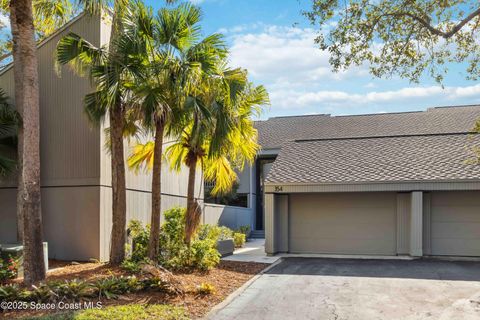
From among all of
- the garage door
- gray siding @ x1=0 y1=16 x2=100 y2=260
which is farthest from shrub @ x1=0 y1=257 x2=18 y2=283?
the garage door

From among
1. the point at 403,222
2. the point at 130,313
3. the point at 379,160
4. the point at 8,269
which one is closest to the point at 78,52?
the point at 8,269

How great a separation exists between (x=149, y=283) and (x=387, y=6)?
6.78 meters

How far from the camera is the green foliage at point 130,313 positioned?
6.92 metres

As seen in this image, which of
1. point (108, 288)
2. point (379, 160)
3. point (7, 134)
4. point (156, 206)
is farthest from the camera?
point (379, 160)

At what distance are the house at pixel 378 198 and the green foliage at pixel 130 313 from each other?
7653 mm

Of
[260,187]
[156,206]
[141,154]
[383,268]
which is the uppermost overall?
[141,154]

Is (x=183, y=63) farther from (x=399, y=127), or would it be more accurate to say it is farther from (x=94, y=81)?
(x=399, y=127)

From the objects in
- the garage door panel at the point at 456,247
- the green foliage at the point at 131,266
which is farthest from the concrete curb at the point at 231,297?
the garage door panel at the point at 456,247

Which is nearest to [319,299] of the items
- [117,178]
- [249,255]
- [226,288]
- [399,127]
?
[226,288]

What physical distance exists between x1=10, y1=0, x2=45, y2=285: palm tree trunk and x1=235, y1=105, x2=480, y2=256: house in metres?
8.07

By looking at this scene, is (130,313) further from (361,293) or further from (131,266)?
(361,293)

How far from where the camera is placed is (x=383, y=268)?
12.1 m

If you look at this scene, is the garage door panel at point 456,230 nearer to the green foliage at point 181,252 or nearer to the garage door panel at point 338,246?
the garage door panel at point 338,246

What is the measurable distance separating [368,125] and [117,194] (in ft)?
54.6
